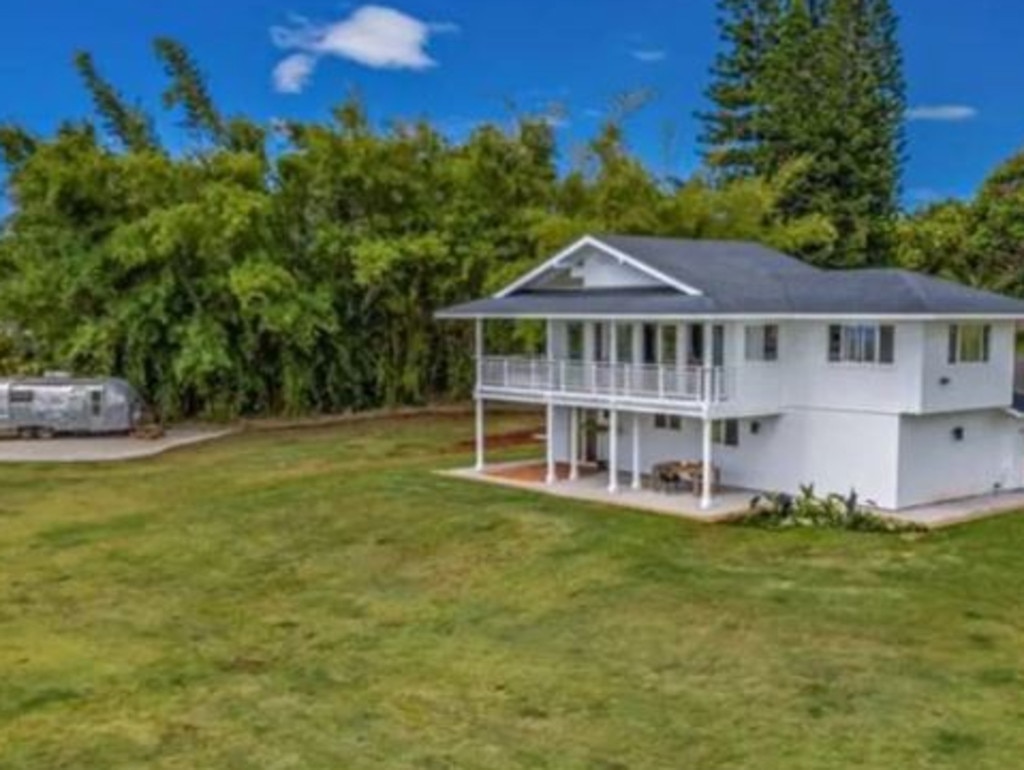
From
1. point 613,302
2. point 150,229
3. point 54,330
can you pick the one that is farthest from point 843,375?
point 54,330

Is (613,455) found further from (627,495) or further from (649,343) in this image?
(649,343)

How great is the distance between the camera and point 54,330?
Result: 32.1 meters

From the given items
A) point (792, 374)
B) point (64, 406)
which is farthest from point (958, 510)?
point (64, 406)

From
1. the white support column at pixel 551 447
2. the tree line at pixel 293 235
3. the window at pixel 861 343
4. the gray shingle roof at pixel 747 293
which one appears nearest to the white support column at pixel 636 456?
the white support column at pixel 551 447

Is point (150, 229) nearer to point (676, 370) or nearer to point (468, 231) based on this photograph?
point (468, 231)

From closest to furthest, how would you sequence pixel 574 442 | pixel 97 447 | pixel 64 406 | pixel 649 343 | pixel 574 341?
1. pixel 649 343
2. pixel 574 442
3. pixel 574 341
4. pixel 97 447
5. pixel 64 406

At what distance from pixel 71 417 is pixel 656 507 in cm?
1847

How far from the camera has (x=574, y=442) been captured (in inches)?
892

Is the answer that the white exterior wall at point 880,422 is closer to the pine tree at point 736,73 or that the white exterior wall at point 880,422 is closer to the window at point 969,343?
the window at point 969,343

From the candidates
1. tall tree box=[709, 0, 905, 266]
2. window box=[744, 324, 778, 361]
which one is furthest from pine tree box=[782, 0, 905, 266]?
window box=[744, 324, 778, 361]

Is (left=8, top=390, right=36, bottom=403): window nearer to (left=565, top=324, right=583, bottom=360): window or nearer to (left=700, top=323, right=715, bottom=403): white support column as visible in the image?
(left=565, top=324, right=583, bottom=360): window

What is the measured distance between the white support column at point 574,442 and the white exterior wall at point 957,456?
21.4 ft

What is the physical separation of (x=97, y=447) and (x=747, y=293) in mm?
17863

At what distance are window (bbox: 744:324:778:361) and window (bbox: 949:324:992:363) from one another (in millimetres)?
2989
